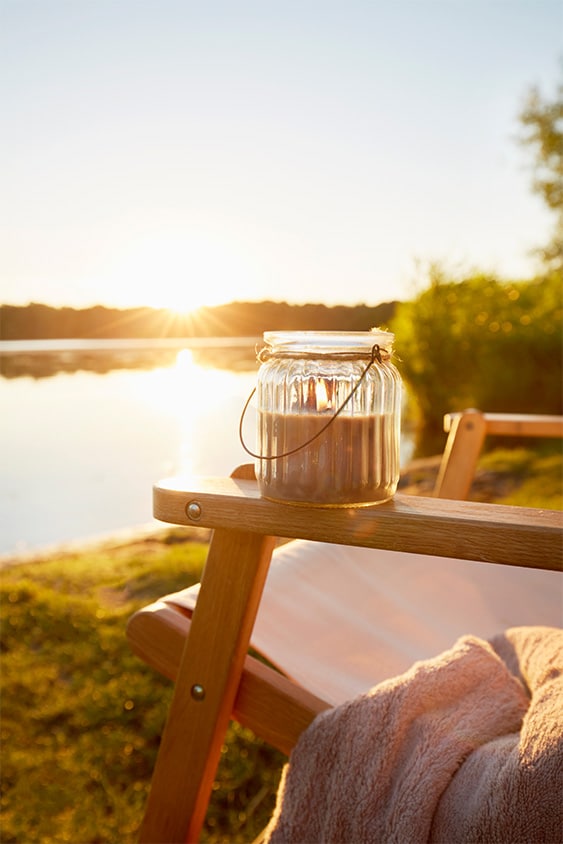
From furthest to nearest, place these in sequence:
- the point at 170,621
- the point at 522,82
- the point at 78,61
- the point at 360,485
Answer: the point at 522,82 → the point at 78,61 → the point at 170,621 → the point at 360,485

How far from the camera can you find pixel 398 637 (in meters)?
1.32

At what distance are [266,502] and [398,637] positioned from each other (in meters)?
0.64

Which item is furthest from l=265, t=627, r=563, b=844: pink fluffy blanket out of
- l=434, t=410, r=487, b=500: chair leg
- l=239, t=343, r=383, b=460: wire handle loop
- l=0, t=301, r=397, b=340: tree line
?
l=0, t=301, r=397, b=340: tree line

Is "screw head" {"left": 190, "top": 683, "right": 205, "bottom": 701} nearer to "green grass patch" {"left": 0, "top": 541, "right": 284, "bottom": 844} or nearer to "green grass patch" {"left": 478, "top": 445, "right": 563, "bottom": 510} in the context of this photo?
"green grass patch" {"left": 0, "top": 541, "right": 284, "bottom": 844}

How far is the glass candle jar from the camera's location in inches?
29.0

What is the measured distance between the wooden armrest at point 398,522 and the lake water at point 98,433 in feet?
5.43

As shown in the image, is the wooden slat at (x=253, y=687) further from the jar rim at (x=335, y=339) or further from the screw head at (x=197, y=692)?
the jar rim at (x=335, y=339)

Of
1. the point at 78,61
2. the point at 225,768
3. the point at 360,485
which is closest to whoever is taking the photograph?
the point at 360,485

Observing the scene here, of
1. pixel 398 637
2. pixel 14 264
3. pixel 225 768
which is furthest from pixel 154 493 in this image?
pixel 14 264

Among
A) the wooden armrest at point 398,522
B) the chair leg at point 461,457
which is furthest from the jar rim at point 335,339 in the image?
the chair leg at point 461,457

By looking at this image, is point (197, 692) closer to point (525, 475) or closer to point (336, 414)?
point (336, 414)

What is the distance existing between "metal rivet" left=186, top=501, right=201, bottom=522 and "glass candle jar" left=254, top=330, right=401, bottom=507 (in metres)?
0.07

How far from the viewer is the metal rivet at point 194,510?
2.67 ft

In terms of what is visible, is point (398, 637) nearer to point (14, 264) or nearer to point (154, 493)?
point (154, 493)
